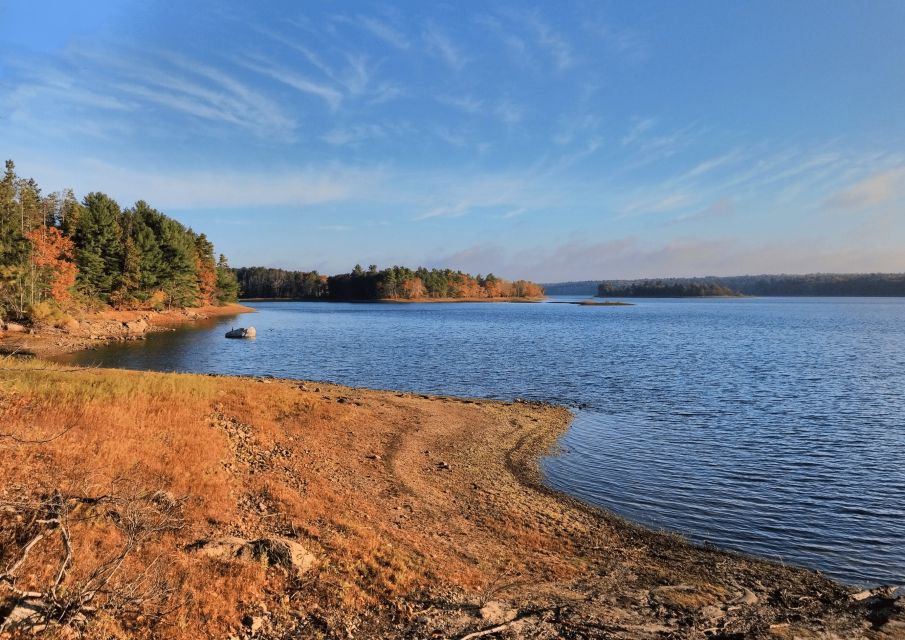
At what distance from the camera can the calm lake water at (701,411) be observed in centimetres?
1591

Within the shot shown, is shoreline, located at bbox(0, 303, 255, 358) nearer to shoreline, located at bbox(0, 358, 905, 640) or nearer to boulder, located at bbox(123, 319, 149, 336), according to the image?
boulder, located at bbox(123, 319, 149, 336)

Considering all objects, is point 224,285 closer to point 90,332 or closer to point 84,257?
point 84,257

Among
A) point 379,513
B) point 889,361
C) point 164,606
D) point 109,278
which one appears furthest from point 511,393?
point 109,278

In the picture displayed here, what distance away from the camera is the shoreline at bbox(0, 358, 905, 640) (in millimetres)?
9445

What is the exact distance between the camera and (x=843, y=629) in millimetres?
9906

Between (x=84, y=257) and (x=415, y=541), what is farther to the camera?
(x=84, y=257)

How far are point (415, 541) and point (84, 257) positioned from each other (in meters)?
83.6

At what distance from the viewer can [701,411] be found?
31391mm

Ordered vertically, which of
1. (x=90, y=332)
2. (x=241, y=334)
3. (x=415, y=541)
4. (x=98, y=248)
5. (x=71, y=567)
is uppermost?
Result: (x=98, y=248)

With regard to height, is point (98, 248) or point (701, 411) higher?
point (98, 248)

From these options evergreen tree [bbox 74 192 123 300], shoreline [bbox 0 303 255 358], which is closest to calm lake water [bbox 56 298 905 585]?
shoreline [bbox 0 303 255 358]

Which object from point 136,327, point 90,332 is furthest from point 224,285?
point 90,332

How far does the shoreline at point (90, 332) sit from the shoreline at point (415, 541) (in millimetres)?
29229

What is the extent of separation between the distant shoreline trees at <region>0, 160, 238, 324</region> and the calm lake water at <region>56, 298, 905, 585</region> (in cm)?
1346
